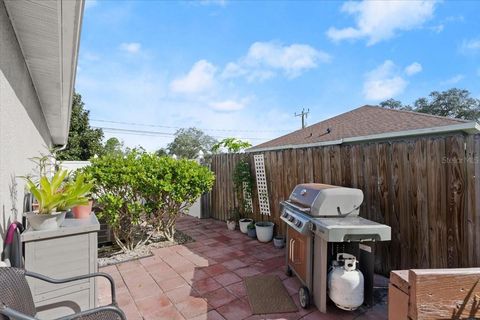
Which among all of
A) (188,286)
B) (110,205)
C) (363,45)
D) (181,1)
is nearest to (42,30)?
(110,205)

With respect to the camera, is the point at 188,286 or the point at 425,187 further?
the point at 188,286

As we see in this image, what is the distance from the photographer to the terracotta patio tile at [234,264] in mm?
4113

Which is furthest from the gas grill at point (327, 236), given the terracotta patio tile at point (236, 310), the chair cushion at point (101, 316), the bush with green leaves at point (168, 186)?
the bush with green leaves at point (168, 186)

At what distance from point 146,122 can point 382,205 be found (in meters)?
29.5

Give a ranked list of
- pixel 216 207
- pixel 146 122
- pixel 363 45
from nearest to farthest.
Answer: pixel 216 207, pixel 363 45, pixel 146 122

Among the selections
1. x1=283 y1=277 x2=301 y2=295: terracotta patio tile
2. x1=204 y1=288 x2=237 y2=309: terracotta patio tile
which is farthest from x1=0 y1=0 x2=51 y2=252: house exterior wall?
x1=283 y1=277 x2=301 y2=295: terracotta patio tile

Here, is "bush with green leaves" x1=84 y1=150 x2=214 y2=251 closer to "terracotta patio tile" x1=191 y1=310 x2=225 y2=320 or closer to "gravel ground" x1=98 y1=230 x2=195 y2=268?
"gravel ground" x1=98 y1=230 x2=195 y2=268

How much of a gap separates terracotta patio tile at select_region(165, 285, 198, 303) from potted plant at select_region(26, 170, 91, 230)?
5.60ft

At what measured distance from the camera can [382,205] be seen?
3580mm

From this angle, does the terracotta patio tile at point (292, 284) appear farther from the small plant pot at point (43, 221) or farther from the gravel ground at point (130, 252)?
the small plant pot at point (43, 221)

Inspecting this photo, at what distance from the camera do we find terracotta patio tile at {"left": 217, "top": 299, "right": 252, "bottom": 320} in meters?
2.78

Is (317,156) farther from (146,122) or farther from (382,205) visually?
(146,122)

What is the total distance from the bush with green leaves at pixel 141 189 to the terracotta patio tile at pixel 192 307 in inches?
88.7

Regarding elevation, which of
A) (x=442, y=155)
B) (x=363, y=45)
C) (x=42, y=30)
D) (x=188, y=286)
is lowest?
(x=188, y=286)
